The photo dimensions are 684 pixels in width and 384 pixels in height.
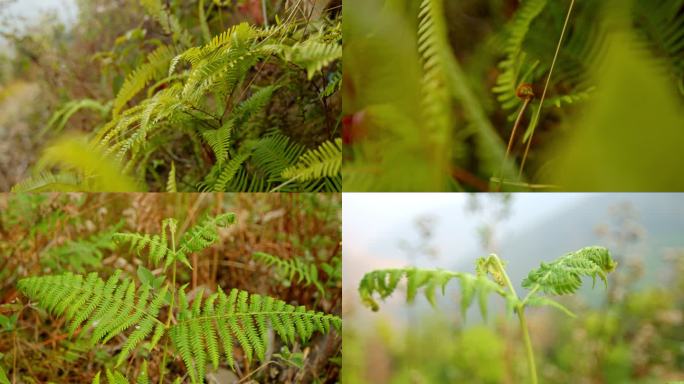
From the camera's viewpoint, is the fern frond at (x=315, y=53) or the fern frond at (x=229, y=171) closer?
the fern frond at (x=315, y=53)

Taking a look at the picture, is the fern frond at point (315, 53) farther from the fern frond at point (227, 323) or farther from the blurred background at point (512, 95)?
the fern frond at point (227, 323)

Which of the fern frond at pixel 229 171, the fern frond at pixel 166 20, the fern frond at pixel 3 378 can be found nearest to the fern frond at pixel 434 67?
the fern frond at pixel 229 171

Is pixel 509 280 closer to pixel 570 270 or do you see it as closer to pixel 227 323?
pixel 570 270

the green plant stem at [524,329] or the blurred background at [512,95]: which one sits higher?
the blurred background at [512,95]

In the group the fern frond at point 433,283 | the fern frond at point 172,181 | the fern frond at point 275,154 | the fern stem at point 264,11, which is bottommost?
the fern frond at point 433,283

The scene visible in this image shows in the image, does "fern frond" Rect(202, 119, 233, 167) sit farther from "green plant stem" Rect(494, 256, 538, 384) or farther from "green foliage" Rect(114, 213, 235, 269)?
"green plant stem" Rect(494, 256, 538, 384)

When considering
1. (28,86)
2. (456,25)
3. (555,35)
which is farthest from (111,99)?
(555,35)

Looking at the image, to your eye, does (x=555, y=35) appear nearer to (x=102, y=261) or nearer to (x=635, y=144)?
(x=635, y=144)

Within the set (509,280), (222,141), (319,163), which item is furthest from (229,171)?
(509,280)
